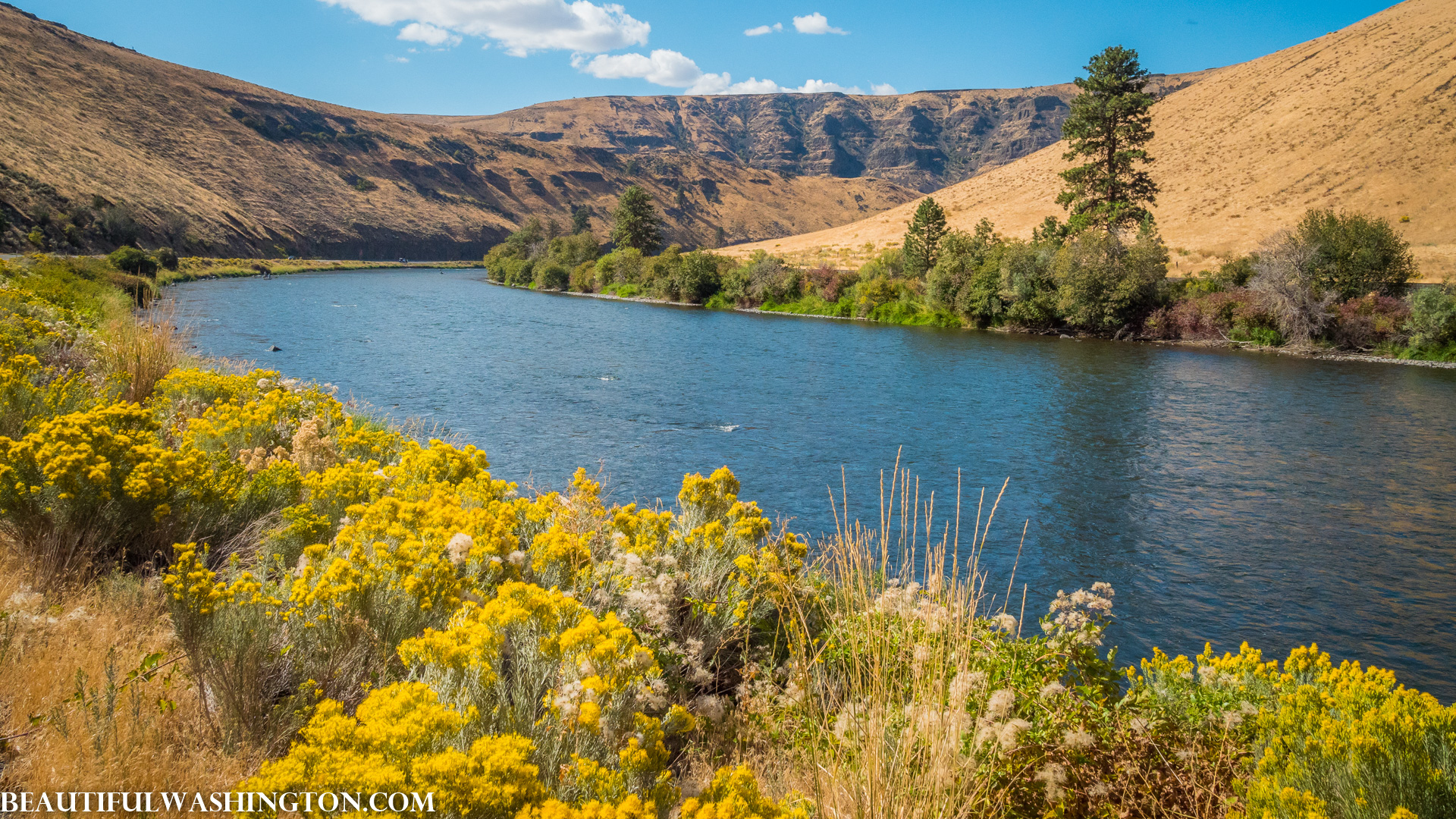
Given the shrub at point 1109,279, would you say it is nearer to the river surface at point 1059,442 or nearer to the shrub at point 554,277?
the river surface at point 1059,442

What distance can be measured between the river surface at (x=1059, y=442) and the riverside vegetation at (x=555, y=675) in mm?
6399

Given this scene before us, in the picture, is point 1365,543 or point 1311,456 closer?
point 1365,543

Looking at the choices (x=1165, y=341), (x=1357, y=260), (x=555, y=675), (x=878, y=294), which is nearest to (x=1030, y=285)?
(x=1165, y=341)

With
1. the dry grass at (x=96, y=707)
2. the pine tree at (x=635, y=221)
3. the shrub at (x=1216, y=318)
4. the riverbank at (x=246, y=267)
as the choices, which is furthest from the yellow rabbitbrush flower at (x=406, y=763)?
the pine tree at (x=635, y=221)

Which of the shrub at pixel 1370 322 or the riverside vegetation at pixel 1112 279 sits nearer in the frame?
the shrub at pixel 1370 322

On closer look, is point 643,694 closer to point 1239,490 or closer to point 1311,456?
point 1239,490

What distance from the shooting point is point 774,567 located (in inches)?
232

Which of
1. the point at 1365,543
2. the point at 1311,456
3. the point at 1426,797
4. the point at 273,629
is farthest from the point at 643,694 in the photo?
the point at 1311,456

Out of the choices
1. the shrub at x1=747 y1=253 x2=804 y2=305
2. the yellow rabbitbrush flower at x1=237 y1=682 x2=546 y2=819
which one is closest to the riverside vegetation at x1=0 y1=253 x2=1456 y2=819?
the yellow rabbitbrush flower at x1=237 y1=682 x2=546 y2=819

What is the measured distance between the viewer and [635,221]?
7788cm

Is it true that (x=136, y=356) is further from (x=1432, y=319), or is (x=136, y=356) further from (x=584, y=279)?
(x=584, y=279)

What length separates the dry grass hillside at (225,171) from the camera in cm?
7338

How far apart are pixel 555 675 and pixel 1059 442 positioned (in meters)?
19.5

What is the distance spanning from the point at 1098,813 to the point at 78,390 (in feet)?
31.1
